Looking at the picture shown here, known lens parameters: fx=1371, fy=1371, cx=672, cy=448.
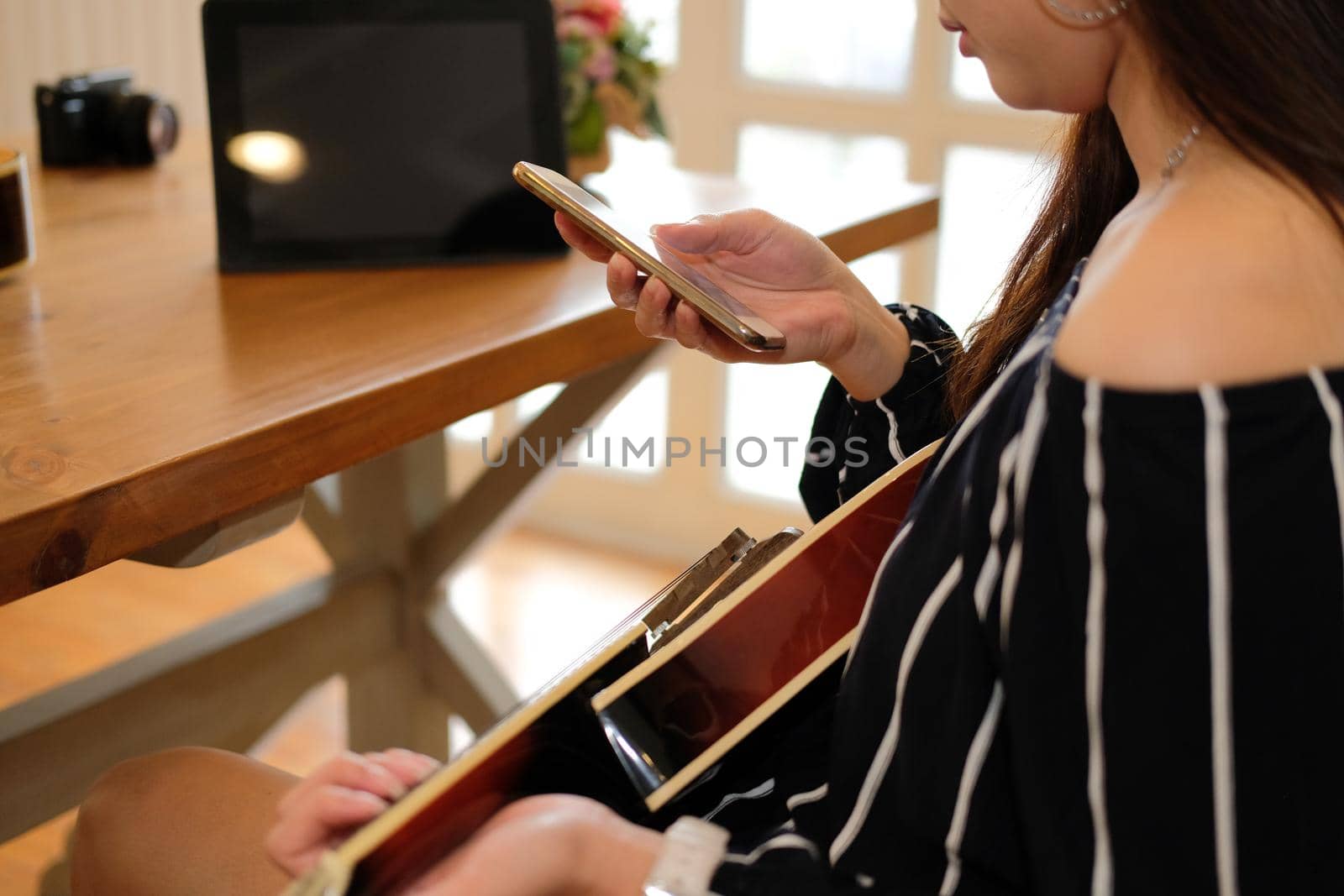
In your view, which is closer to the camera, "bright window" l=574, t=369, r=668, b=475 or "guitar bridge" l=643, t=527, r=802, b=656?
"guitar bridge" l=643, t=527, r=802, b=656

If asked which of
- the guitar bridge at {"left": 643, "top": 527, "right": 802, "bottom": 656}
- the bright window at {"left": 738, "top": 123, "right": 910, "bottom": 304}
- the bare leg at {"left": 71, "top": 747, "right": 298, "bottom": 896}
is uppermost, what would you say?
the bright window at {"left": 738, "top": 123, "right": 910, "bottom": 304}

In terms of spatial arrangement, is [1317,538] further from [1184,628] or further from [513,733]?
[513,733]

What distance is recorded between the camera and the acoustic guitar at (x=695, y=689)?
1.85 feet

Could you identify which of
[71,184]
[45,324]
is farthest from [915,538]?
[71,184]

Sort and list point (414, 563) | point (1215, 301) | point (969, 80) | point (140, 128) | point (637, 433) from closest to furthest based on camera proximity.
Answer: point (1215, 301) → point (140, 128) → point (414, 563) → point (969, 80) → point (637, 433)

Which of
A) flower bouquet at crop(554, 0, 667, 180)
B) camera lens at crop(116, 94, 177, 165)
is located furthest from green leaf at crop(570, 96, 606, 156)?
camera lens at crop(116, 94, 177, 165)

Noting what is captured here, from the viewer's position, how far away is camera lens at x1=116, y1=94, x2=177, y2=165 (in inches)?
51.2

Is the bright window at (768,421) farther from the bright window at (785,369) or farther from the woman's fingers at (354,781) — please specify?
the woman's fingers at (354,781)

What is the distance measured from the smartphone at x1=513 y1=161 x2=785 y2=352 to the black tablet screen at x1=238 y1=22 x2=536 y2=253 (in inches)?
9.2

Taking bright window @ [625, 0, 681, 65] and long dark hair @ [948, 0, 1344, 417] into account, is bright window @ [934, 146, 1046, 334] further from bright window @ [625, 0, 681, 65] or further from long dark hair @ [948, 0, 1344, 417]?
long dark hair @ [948, 0, 1344, 417]

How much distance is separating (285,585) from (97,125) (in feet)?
3.70

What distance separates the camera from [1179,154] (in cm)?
58

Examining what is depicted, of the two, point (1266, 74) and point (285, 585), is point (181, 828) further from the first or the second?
point (285, 585)

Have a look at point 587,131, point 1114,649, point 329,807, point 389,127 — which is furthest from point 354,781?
point 587,131
